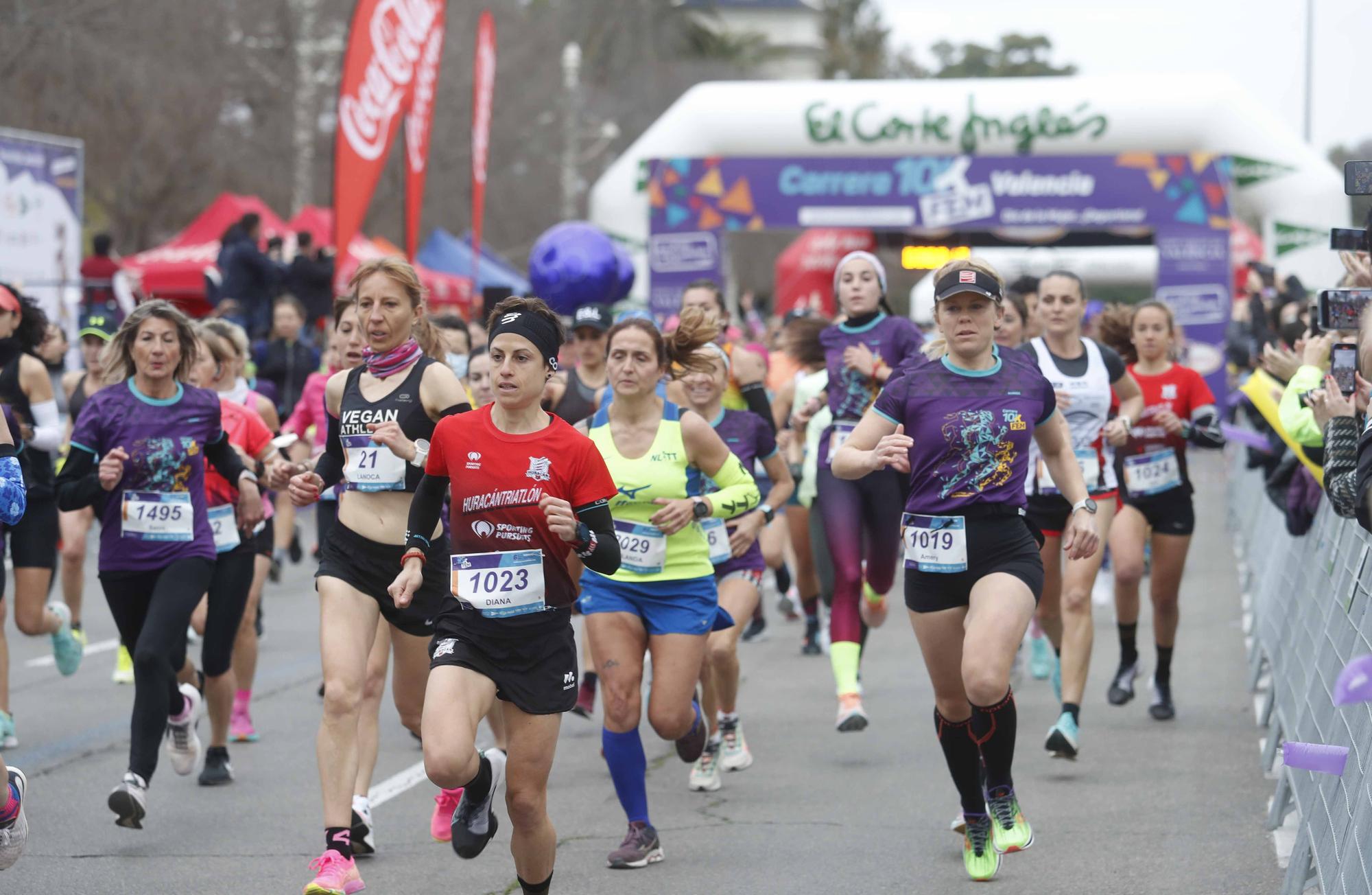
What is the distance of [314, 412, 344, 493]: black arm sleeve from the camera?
6.33 metres

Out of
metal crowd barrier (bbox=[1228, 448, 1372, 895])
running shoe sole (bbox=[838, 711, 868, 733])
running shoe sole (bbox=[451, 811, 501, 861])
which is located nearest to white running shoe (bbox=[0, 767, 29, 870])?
running shoe sole (bbox=[451, 811, 501, 861])

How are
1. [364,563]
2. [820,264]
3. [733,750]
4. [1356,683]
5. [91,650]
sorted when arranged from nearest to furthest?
[1356,683], [364,563], [733,750], [91,650], [820,264]

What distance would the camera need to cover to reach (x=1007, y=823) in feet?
19.9

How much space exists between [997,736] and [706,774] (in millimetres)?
1980

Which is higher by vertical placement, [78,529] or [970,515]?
[970,515]

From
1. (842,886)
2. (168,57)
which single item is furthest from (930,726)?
(168,57)

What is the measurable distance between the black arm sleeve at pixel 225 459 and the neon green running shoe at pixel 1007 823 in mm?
3204

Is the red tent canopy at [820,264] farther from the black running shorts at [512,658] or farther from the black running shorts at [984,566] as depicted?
the black running shorts at [512,658]

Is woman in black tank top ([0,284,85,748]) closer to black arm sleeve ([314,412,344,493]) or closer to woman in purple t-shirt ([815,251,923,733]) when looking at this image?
black arm sleeve ([314,412,344,493])

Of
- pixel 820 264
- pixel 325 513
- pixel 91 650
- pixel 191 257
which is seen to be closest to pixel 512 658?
pixel 325 513

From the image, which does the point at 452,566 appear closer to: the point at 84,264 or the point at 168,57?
the point at 84,264

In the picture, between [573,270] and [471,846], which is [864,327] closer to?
[471,846]

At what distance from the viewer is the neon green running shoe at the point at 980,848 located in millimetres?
6055

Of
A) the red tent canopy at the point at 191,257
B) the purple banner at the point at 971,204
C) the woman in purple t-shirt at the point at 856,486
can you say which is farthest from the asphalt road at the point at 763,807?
the red tent canopy at the point at 191,257
